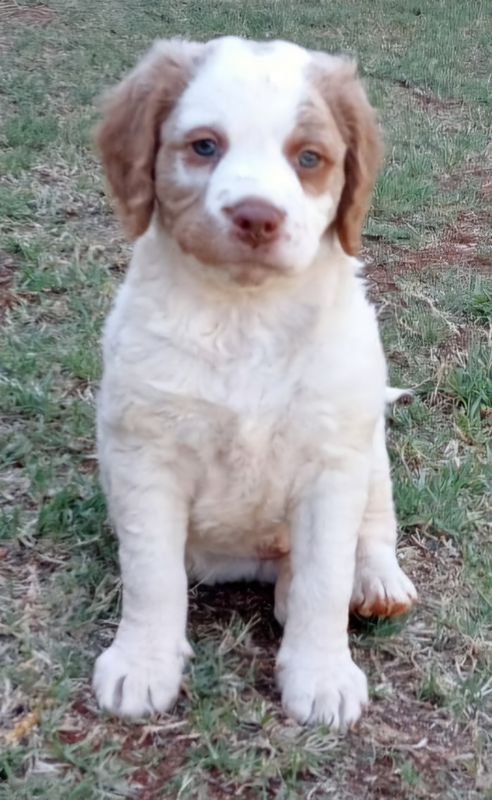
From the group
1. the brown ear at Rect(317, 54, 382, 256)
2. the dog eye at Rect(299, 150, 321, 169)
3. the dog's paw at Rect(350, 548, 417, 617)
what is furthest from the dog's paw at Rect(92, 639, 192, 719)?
the dog eye at Rect(299, 150, 321, 169)

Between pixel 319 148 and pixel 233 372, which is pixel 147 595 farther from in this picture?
Answer: pixel 319 148

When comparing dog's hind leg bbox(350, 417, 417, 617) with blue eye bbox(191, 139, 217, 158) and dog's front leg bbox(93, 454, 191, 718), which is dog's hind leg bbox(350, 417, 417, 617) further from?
blue eye bbox(191, 139, 217, 158)

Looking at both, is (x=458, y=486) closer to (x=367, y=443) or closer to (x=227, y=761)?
(x=367, y=443)

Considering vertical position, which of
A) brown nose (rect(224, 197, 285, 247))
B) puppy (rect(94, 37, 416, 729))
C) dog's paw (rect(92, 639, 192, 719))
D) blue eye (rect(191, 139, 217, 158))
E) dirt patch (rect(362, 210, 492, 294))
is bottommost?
dirt patch (rect(362, 210, 492, 294))

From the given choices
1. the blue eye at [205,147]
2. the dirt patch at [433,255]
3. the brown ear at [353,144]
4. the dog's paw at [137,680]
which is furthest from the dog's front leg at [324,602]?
the dirt patch at [433,255]

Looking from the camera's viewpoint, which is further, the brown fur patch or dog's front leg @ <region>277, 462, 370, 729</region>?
dog's front leg @ <region>277, 462, 370, 729</region>

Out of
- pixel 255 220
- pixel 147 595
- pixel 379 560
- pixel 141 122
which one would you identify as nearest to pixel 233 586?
pixel 379 560
